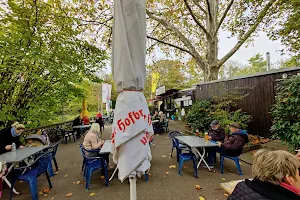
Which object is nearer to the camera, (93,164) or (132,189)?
(132,189)

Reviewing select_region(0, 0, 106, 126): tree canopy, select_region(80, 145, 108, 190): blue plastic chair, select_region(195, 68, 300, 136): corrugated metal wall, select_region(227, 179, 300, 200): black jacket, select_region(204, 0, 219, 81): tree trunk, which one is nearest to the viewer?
select_region(227, 179, 300, 200): black jacket

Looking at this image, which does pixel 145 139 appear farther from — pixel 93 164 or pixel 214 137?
pixel 214 137

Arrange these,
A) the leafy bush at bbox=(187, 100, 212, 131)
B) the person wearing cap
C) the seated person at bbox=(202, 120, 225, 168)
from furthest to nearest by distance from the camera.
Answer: the leafy bush at bbox=(187, 100, 212, 131), the seated person at bbox=(202, 120, 225, 168), the person wearing cap

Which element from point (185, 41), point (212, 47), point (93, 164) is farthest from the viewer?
point (185, 41)

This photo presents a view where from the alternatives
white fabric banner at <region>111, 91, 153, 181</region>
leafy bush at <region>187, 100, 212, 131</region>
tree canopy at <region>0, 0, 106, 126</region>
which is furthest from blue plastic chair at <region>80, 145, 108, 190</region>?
leafy bush at <region>187, 100, 212, 131</region>

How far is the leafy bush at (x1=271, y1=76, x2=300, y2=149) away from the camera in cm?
393

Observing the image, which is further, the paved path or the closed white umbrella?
the paved path

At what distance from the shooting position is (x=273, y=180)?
1.45m

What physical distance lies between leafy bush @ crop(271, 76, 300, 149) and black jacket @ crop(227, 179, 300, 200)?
3.41 meters

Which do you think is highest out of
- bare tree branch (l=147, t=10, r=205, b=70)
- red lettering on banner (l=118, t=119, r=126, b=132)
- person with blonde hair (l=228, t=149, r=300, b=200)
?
bare tree branch (l=147, t=10, r=205, b=70)

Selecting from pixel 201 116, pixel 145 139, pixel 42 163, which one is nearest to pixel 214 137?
pixel 145 139

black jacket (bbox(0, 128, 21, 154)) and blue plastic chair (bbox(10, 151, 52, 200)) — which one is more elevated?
black jacket (bbox(0, 128, 21, 154))

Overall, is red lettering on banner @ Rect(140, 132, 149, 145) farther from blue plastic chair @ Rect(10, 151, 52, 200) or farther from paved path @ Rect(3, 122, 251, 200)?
blue plastic chair @ Rect(10, 151, 52, 200)

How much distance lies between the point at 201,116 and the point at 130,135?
25.7 ft
